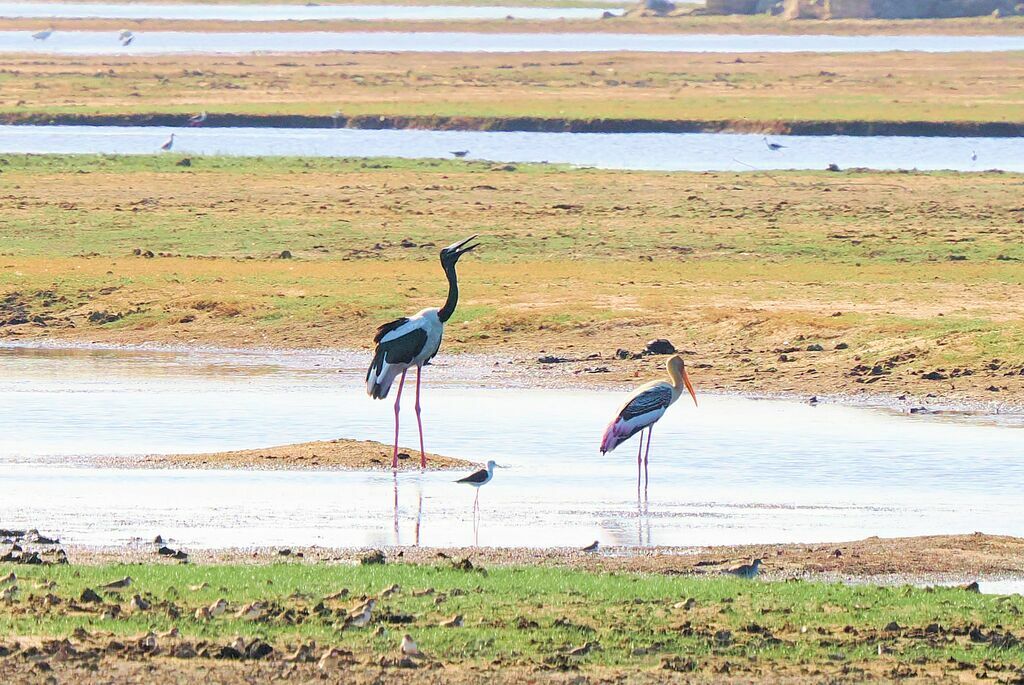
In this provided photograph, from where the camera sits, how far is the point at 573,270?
26703mm

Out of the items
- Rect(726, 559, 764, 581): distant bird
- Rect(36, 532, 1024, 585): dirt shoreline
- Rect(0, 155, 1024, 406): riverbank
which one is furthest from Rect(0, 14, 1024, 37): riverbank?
Rect(726, 559, 764, 581): distant bird

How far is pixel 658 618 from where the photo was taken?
9.41m

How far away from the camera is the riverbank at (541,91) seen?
2178 inches

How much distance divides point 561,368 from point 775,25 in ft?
319

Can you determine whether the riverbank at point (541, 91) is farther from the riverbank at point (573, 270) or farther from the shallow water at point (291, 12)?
the shallow water at point (291, 12)

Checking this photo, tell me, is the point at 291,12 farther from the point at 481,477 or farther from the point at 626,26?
the point at 481,477

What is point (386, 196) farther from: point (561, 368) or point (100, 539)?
point (100, 539)

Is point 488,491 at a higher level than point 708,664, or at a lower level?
lower

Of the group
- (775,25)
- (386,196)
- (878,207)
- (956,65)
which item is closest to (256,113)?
(386,196)

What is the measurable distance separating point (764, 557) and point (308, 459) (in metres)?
5.09

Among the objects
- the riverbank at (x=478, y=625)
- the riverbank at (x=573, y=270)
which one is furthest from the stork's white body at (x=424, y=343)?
the riverbank at (x=478, y=625)

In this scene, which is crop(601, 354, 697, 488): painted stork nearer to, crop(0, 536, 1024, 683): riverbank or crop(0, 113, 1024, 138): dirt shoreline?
crop(0, 536, 1024, 683): riverbank

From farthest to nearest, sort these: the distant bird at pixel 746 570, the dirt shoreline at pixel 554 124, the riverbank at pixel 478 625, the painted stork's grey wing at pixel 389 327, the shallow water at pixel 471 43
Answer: the shallow water at pixel 471 43
the dirt shoreline at pixel 554 124
the painted stork's grey wing at pixel 389 327
the distant bird at pixel 746 570
the riverbank at pixel 478 625

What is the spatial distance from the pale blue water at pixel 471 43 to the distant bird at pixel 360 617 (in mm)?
86373
